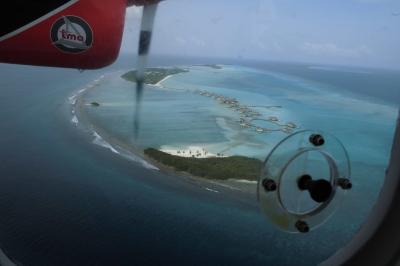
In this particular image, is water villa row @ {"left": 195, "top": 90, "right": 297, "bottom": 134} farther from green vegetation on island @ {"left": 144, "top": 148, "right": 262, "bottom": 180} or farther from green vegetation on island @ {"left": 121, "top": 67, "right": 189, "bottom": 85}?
green vegetation on island @ {"left": 121, "top": 67, "right": 189, "bottom": 85}

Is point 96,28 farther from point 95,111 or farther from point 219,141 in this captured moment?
point 219,141

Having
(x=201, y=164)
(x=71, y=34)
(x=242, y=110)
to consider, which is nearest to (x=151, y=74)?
(x=71, y=34)

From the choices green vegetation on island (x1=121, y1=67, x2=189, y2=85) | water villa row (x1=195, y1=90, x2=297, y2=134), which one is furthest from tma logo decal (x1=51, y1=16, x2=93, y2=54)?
water villa row (x1=195, y1=90, x2=297, y2=134)

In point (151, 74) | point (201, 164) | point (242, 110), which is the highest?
point (151, 74)

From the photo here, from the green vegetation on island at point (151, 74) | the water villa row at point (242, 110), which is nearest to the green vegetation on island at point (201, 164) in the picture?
the water villa row at point (242, 110)

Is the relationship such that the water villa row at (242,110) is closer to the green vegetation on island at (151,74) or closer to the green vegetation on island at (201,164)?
the green vegetation on island at (201,164)

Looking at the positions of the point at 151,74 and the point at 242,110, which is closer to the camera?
the point at 151,74

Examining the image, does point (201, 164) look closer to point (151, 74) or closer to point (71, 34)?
point (151, 74)

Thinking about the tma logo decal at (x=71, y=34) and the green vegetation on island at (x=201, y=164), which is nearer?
the tma logo decal at (x=71, y=34)
